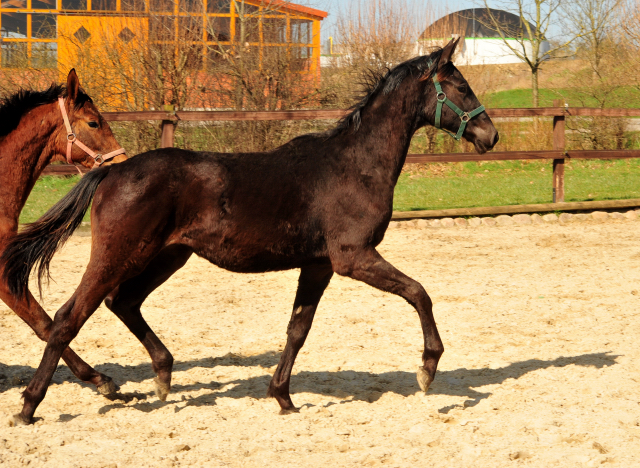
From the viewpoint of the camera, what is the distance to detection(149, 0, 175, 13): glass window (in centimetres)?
1237

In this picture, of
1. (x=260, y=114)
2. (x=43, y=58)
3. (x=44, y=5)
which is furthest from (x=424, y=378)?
(x=44, y=5)

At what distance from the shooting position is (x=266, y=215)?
11.3ft

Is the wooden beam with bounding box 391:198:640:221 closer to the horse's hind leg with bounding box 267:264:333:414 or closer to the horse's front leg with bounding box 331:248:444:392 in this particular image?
the horse's hind leg with bounding box 267:264:333:414

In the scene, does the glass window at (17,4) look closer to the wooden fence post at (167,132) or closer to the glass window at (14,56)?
the glass window at (14,56)

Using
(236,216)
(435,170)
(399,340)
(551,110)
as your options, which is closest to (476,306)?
(399,340)

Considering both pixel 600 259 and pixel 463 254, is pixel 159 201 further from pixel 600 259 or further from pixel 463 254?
pixel 600 259

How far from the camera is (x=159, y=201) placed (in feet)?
10.9

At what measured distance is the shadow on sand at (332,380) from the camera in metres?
3.90

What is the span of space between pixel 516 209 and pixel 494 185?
3.24 meters

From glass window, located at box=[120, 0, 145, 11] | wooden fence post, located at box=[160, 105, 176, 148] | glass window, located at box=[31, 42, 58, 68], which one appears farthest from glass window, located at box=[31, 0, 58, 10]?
wooden fence post, located at box=[160, 105, 176, 148]

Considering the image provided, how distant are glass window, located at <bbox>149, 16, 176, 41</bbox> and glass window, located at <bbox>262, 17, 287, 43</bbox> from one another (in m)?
1.76

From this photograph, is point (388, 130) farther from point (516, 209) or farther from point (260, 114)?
point (516, 209)

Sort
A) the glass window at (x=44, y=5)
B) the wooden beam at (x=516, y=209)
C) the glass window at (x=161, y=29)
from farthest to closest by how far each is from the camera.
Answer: the glass window at (x=44, y=5) < the glass window at (x=161, y=29) < the wooden beam at (x=516, y=209)

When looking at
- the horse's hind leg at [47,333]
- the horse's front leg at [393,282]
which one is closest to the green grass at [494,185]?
the horse's hind leg at [47,333]
